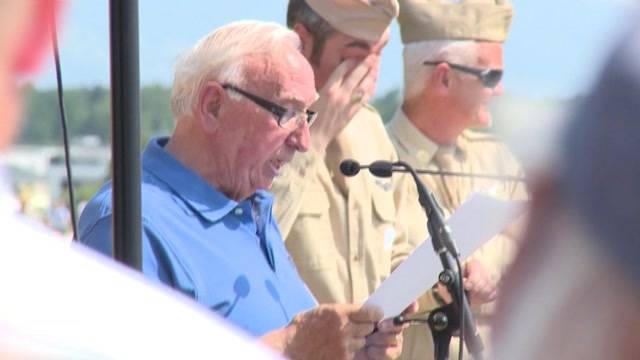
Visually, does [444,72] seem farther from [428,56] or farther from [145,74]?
[145,74]

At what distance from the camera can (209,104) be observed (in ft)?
11.1

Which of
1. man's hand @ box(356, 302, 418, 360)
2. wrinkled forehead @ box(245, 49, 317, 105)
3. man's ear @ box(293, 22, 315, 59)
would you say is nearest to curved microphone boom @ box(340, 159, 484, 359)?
man's hand @ box(356, 302, 418, 360)

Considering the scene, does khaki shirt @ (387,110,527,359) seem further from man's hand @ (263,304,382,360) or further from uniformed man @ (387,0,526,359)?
man's hand @ (263,304,382,360)

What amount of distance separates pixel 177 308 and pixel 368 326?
2.17 metres

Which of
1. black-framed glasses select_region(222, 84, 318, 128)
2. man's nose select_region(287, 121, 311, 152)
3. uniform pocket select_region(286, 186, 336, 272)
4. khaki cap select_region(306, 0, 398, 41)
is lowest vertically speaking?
uniform pocket select_region(286, 186, 336, 272)

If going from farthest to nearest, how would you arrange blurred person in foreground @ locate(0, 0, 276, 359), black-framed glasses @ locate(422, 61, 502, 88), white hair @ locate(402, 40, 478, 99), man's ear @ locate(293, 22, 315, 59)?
white hair @ locate(402, 40, 478, 99) → black-framed glasses @ locate(422, 61, 502, 88) → man's ear @ locate(293, 22, 315, 59) → blurred person in foreground @ locate(0, 0, 276, 359)

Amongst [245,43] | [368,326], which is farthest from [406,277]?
[245,43]

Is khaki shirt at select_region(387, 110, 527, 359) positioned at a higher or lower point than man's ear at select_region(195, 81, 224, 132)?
lower

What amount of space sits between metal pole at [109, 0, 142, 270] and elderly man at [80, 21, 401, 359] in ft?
0.67

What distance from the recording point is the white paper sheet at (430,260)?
310 centimetres

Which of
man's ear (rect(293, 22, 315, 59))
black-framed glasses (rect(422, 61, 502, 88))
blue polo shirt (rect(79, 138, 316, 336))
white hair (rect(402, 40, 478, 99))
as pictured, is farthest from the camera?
white hair (rect(402, 40, 478, 99))

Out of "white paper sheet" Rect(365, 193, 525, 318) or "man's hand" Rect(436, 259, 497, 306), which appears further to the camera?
"man's hand" Rect(436, 259, 497, 306)

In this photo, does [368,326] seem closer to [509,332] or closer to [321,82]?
[321,82]

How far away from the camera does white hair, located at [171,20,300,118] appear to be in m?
3.35
